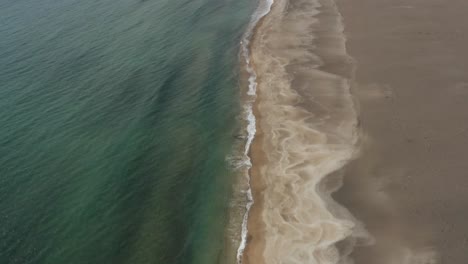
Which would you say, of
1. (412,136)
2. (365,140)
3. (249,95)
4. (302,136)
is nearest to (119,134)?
(249,95)

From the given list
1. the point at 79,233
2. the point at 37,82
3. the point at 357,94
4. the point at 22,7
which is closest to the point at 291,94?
the point at 357,94

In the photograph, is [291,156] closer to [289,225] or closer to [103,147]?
[289,225]

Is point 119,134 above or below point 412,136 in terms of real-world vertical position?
above

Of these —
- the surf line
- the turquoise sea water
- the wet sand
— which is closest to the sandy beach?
the wet sand

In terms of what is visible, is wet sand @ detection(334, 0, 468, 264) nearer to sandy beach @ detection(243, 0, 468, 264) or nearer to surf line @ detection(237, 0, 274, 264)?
sandy beach @ detection(243, 0, 468, 264)

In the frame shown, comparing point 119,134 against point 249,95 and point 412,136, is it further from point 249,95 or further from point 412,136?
point 412,136
